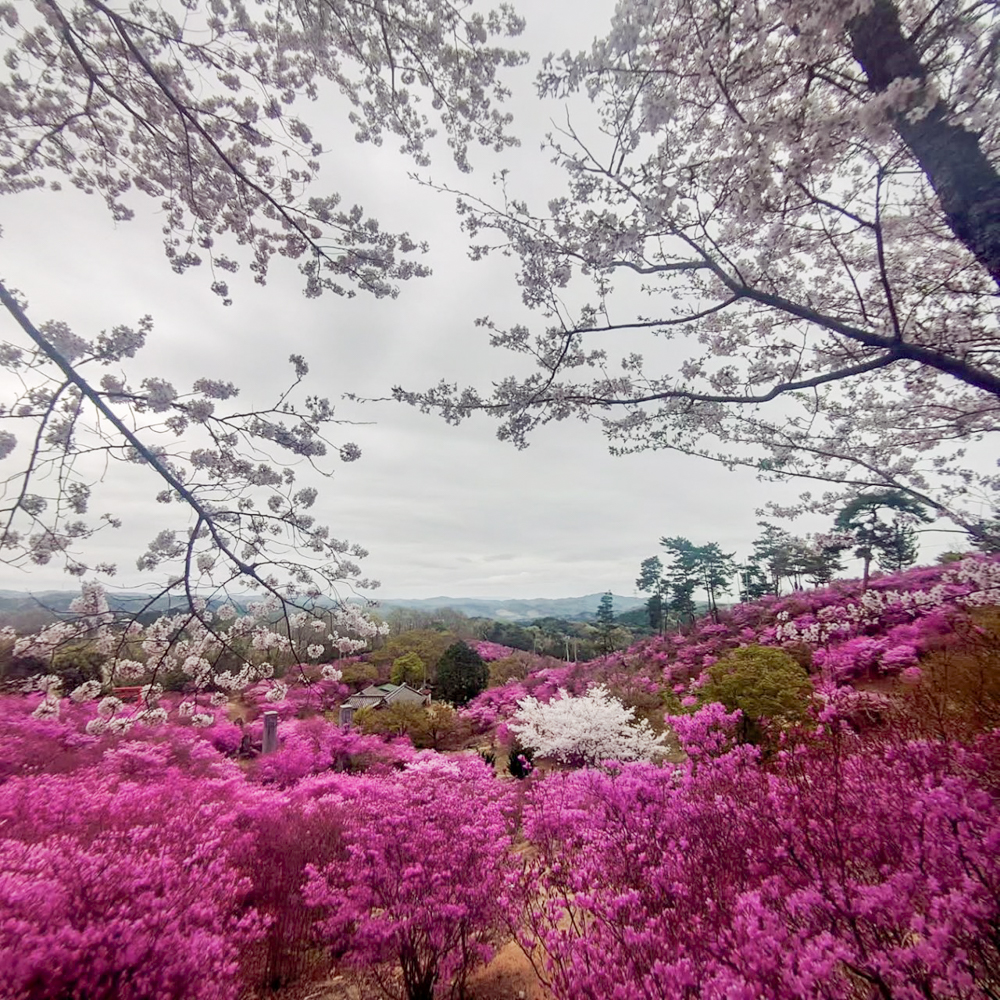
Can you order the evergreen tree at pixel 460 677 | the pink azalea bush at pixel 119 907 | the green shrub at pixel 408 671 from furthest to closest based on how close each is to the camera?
the green shrub at pixel 408 671
the evergreen tree at pixel 460 677
the pink azalea bush at pixel 119 907

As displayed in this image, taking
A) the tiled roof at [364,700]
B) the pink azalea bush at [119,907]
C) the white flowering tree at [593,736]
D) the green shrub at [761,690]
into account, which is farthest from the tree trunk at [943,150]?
the tiled roof at [364,700]

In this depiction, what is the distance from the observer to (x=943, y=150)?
6.19 ft

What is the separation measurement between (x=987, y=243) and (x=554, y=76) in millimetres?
2405

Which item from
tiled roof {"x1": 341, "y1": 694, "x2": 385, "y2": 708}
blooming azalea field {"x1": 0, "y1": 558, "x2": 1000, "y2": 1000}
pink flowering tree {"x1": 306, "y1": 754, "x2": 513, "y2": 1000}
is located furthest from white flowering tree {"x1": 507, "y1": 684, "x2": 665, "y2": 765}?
tiled roof {"x1": 341, "y1": 694, "x2": 385, "y2": 708}

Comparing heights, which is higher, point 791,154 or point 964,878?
point 791,154

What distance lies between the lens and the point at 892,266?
136 inches

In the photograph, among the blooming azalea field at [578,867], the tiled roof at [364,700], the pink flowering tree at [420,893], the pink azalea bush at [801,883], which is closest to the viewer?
the pink azalea bush at [801,883]

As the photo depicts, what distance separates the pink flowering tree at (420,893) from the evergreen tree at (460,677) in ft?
53.9

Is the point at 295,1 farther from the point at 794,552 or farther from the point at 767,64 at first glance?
the point at 794,552

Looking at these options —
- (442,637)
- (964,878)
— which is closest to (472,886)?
(964,878)

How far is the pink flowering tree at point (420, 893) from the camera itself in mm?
3643

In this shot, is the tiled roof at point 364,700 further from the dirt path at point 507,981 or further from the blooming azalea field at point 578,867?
the dirt path at point 507,981

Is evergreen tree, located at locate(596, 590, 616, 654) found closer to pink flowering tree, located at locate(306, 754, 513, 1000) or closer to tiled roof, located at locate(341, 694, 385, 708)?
tiled roof, located at locate(341, 694, 385, 708)

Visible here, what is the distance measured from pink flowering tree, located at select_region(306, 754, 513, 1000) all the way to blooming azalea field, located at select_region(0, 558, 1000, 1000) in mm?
22
